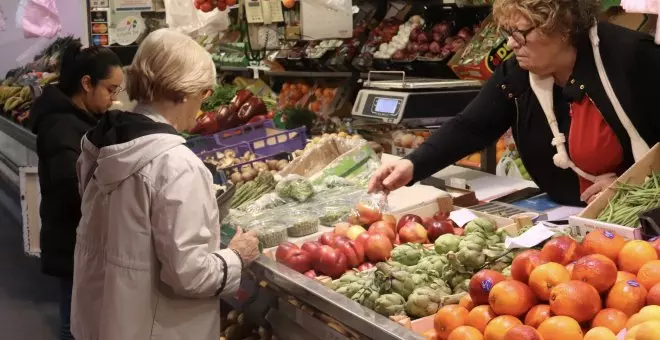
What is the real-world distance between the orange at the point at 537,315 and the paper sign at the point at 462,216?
3.05ft

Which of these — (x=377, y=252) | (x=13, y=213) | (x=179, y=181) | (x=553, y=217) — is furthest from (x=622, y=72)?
(x=13, y=213)

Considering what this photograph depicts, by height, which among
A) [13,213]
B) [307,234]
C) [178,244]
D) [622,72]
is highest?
[622,72]

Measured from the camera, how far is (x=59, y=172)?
143 inches

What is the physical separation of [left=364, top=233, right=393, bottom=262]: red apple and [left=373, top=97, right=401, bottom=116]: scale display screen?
131 cm

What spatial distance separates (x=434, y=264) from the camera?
2.38 meters

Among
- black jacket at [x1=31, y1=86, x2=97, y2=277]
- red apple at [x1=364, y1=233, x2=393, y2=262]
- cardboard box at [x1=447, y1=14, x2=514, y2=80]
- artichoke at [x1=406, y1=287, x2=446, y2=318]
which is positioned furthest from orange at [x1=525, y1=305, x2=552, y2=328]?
cardboard box at [x1=447, y1=14, x2=514, y2=80]

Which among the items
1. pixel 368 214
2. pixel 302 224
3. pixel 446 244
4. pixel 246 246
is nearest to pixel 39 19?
pixel 302 224

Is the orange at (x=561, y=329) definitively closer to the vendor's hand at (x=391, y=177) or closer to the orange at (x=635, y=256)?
the orange at (x=635, y=256)

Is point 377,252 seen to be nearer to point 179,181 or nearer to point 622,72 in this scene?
point 179,181

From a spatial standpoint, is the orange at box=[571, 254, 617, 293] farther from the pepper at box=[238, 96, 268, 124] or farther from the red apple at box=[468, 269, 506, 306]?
the pepper at box=[238, 96, 268, 124]

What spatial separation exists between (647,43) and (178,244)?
5.81 feet

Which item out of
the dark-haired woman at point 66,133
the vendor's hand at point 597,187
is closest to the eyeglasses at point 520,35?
the vendor's hand at point 597,187

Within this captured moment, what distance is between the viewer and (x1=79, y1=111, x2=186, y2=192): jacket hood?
2236 millimetres

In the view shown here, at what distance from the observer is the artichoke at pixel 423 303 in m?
2.15
